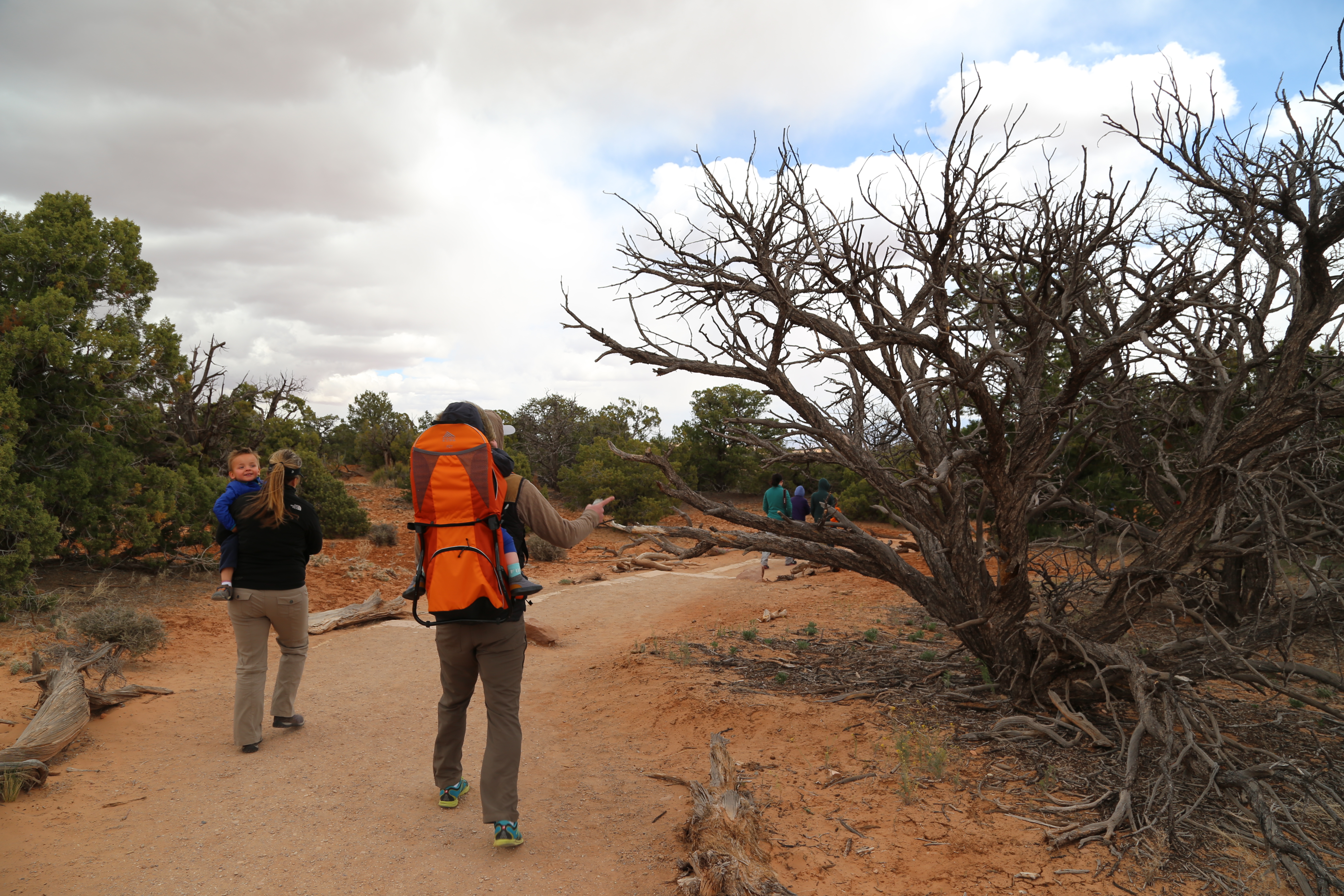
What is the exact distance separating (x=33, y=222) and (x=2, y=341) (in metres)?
1.86

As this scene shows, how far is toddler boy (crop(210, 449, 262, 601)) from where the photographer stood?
4656mm

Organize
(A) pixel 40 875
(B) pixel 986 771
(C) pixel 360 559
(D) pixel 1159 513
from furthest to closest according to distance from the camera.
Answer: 1. (C) pixel 360 559
2. (D) pixel 1159 513
3. (B) pixel 986 771
4. (A) pixel 40 875

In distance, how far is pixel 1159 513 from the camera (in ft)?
21.1

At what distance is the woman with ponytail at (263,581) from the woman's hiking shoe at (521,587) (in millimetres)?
1965

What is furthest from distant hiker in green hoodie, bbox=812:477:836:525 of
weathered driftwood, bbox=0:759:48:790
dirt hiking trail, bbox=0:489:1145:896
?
weathered driftwood, bbox=0:759:48:790

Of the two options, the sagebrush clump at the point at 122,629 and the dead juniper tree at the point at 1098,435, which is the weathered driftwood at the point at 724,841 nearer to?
the dead juniper tree at the point at 1098,435

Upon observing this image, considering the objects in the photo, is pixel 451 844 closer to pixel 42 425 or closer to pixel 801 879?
pixel 801 879

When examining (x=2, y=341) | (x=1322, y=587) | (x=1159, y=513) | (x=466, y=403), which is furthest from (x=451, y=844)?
(x=2, y=341)

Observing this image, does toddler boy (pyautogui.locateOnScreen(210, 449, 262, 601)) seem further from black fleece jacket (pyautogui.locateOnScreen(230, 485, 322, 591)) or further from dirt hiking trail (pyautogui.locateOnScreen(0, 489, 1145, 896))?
dirt hiking trail (pyautogui.locateOnScreen(0, 489, 1145, 896))

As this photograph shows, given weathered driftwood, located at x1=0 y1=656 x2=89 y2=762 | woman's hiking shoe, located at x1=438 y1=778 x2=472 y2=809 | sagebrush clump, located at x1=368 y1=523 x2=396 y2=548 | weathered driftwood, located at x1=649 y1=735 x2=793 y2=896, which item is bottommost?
woman's hiking shoe, located at x1=438 y1=778 x2=472 y2=809

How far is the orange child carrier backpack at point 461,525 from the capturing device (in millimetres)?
3303

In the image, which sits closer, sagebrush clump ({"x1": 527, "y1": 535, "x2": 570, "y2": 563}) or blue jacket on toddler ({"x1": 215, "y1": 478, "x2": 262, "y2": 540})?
blue jacket on toddler ({"x1": 215, "y1": 478, "x2": 262, "y2": 540})

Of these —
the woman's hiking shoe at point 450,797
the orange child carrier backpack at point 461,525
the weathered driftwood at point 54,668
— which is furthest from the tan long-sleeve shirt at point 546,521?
the weathered driftwood at point 54,668

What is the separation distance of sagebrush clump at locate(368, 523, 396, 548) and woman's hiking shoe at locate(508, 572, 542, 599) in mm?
12368
